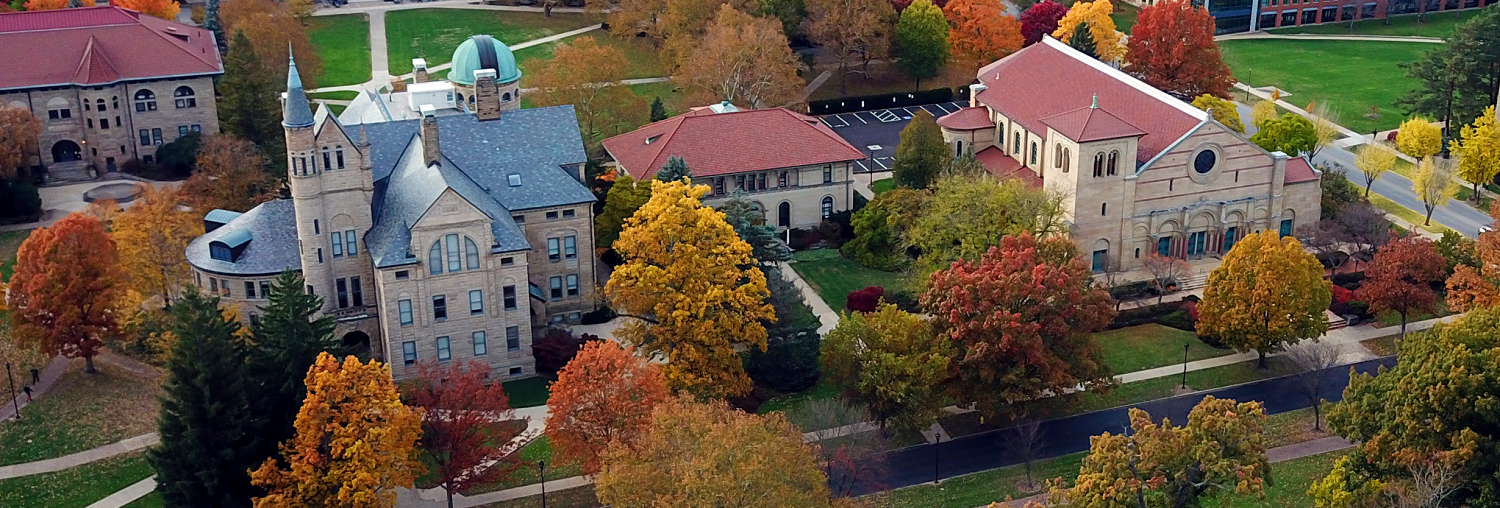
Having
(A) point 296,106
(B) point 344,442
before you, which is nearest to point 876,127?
(A) point 296,106

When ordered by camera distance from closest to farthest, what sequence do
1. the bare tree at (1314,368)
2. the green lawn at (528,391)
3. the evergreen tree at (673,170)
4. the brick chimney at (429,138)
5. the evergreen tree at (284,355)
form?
the evergreen tree at (284,355) < the bare tree at (1314,368) < the green lawn at (528,391) < the brick chimney at (429,138) < the evergreen tree at (673,170)

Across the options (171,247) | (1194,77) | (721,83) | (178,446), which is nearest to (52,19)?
(171,247)

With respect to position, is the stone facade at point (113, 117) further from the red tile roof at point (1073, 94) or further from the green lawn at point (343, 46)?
the red tile roof at point (1073, 94)

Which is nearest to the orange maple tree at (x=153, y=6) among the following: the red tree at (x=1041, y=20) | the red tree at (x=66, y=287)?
the red tree at (x=66, y=287)

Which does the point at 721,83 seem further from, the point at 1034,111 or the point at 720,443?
the point at 720,443

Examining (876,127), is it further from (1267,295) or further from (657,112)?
(1267,295)

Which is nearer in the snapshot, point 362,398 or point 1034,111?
point 362,398
